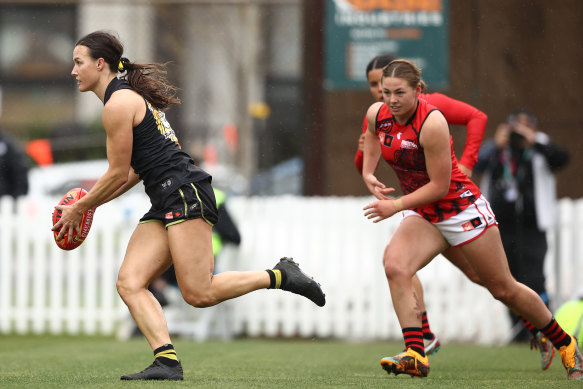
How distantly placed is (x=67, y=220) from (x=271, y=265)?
524 cm

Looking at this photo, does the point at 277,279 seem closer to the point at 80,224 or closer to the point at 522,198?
the point at 80,224

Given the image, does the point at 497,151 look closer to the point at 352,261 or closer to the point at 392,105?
the point at 352,261

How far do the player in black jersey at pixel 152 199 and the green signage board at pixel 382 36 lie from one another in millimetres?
5167

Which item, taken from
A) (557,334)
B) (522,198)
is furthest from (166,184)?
(522,198)

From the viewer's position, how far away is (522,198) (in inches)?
381

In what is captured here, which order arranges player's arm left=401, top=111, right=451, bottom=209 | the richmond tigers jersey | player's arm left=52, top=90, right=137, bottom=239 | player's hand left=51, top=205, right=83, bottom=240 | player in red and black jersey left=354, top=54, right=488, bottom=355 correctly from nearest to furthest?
player's arm left=52, top=90, right=137, bottom=239
player's hand left=51, top=205, right=83, bottom=240
player's arm left=401, top=111, right=451, bottom=209
the richmond tigers jersey
player in red and black jersey left=354, top=54, right=488, bottom=355

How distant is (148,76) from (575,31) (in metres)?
6.22

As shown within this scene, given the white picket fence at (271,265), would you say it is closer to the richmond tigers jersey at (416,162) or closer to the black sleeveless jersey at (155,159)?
the richmond tigers jersey at (416,162)

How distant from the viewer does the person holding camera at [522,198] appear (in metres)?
9.55

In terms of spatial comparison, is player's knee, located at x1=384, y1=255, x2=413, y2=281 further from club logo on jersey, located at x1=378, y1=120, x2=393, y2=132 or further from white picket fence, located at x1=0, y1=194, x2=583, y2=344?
white picket fence, located at x1=0, y1=194, x2=583, y2=344

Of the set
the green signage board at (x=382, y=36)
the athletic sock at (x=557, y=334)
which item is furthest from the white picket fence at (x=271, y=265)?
the athletic sock at (x=557, y=334)

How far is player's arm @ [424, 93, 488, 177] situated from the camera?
266 inches

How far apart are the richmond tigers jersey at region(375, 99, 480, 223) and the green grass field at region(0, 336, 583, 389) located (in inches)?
41.2

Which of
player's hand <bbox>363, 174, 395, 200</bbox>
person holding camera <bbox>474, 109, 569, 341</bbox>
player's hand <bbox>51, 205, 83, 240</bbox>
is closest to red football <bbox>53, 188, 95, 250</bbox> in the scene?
player's hand <bbox>51, 205, 83, 240</bbox>
